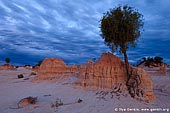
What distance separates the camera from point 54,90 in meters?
19.2

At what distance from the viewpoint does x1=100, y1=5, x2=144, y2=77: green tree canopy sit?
56.9 ft

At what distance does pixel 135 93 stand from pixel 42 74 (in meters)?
12.1

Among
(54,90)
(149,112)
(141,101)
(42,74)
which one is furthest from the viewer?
(42,74)

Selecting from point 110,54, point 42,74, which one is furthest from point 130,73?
point 42,74

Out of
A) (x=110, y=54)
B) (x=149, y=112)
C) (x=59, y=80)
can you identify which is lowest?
(x=149, y=112)

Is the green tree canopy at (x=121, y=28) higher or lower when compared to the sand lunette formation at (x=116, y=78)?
higher

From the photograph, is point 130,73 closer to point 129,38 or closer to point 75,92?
point 129,38

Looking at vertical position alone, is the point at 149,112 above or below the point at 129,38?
below

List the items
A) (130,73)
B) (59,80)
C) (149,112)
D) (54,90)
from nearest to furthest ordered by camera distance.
Result: (149,112)
(130,73)
(54,90)
(59,80)

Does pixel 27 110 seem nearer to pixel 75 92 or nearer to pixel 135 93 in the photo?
pixel 75 92

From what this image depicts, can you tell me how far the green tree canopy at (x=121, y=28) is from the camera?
1734cm

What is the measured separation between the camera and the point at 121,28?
683 inches

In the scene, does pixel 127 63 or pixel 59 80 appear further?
pixel 59 80

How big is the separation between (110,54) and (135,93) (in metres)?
3.37
